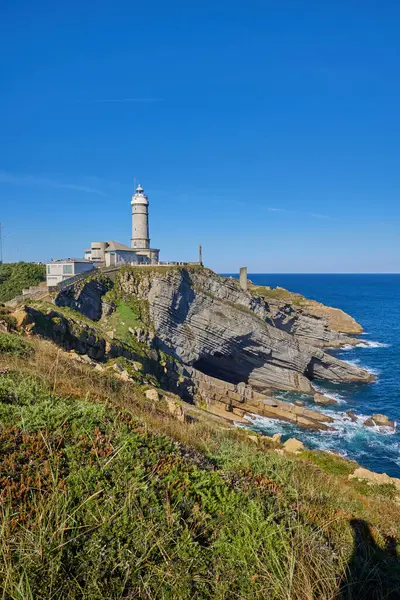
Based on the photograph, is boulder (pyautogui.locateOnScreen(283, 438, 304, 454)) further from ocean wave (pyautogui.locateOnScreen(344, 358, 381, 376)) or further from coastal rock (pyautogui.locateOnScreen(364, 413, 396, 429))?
ocean wave (pyautogui.locateOnScreen(344, 358, 381, 376))

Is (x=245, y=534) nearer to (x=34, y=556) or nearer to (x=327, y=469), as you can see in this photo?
(x=34, y=556)

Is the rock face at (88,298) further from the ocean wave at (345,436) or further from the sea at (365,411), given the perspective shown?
the sea at (365,411)

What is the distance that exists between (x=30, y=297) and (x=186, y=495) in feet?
90.4

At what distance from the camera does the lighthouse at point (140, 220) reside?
192 feet

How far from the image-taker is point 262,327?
44.1 m

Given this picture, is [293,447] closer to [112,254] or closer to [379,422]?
[379,422]

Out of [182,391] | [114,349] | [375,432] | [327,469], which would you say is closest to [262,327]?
[182,391]

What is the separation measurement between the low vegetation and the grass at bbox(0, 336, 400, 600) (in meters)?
41.2

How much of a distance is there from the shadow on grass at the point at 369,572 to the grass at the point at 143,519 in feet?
0.24

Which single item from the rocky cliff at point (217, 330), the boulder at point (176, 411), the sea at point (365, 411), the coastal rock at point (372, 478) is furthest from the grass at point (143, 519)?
the rocky cliff at point (217, 330)

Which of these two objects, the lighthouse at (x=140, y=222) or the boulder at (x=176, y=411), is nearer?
the boulder at (x=176, y=411)

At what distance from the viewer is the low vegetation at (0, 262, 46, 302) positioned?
42906 mm

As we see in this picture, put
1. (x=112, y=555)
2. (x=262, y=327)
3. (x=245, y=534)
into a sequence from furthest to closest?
(x=262, y=327)
(x=245, y=534)
(x=112, y=555)

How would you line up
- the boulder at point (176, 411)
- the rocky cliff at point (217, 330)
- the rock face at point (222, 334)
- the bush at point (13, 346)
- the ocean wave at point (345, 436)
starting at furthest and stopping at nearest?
the rock face at point (222, 334), the rocky cliff at point (217, 330), the ocean wave at point (345, 436), the boulder at point (176, 411), the bush at point (13, 346)
